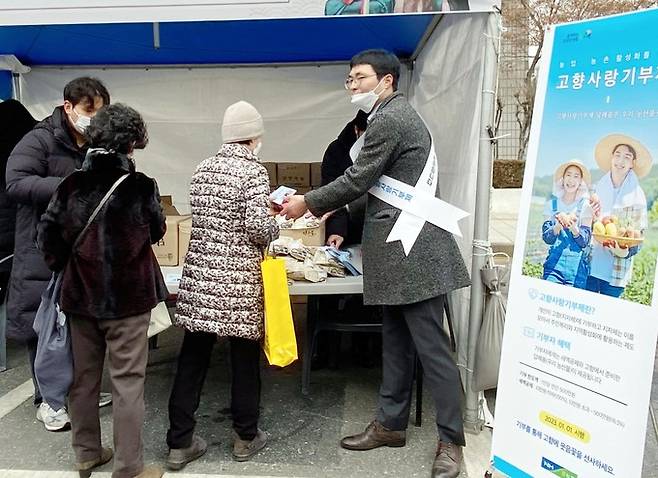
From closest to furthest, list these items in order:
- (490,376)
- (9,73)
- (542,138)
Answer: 1. (542,138)
2. (490,376)
3. (9,73)

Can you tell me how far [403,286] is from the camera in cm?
248

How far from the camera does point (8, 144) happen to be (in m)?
3.25

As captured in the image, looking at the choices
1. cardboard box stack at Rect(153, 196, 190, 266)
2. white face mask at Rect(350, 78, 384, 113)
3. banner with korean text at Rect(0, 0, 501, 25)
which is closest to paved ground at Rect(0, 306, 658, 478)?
cardboard box stack at Rect(153, 196, 190, 266)

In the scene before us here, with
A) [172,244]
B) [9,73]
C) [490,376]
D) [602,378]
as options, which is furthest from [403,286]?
[9,73]

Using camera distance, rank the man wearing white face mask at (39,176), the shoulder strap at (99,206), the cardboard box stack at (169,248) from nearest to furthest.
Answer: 1. the shoulder strap at (99,206)
2. the man wearing white face mask at (39,176)
3. the cardboard box stack at (169,248)

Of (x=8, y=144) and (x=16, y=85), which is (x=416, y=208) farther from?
(x=16, y=85)

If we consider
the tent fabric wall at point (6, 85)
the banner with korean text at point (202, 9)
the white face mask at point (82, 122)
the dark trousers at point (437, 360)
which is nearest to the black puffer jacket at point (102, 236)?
the white face mask at point (82, 122)

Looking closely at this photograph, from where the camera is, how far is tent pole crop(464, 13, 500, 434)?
106 inches

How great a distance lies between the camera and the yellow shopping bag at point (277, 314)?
7.98 feet

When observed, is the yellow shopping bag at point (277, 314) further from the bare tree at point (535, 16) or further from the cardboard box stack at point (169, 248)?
the bare tree at point (535, 16)

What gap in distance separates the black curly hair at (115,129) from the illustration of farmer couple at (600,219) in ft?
5.03

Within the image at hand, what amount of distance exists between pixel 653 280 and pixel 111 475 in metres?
2.20

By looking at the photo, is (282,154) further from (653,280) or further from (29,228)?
(653,280)

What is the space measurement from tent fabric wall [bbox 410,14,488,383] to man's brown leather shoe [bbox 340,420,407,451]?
48cm
